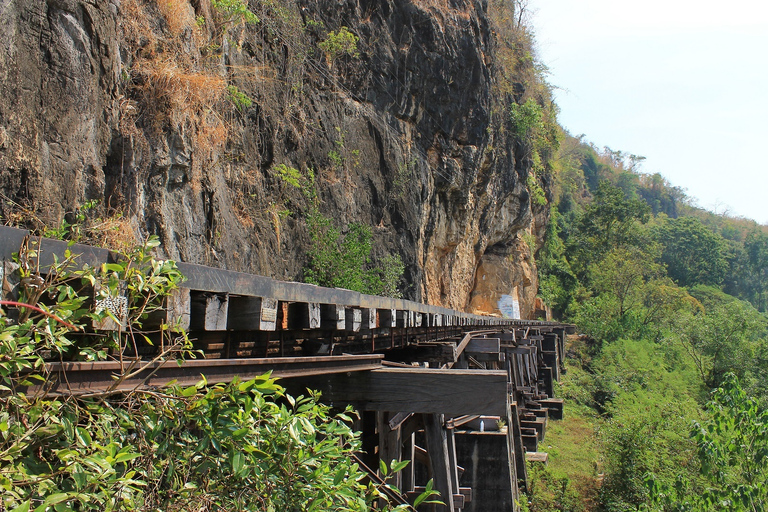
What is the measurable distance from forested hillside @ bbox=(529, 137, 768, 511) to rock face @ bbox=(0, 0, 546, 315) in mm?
5880

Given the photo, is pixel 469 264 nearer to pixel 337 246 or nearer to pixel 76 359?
pixel 337 246

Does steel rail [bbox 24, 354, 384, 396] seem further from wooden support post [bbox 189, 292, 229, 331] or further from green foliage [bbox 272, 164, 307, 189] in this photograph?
green foliage [bbox 272, 164, 307, 189]

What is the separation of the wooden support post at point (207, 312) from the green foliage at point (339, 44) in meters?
10.5

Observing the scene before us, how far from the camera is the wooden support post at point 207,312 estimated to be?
2279 millimetres

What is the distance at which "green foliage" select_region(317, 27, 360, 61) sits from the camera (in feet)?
39.4

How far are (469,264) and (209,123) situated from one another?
1603 cm

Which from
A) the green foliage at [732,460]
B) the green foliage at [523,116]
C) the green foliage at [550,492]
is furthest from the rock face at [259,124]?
the green foliage at [732,460]

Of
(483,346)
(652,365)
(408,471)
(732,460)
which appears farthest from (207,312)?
(652,365)

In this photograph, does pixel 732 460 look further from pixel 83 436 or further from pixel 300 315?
pixel 83 436

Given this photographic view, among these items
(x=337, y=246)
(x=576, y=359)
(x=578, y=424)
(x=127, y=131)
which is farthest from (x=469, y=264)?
(x=127, y=131)

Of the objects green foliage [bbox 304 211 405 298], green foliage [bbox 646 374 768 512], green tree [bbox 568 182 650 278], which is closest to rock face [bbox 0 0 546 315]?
green foliage [bbox 304 211 405 298]

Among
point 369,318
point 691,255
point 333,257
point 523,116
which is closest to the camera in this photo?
point 369,318

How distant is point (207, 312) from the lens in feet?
7.52

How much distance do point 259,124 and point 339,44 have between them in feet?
13.4
